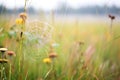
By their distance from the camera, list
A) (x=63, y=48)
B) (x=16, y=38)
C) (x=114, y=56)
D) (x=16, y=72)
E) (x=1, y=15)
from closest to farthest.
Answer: (x=16, y=72)
(x=16, y=38)
(x=1, y=15)
(x=63, y=48)
(x=114, y=56)

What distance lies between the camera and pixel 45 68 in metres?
2.53

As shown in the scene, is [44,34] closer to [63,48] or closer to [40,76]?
[40,76]

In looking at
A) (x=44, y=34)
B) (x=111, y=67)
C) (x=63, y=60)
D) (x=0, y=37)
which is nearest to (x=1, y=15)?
(x=0, y=37)

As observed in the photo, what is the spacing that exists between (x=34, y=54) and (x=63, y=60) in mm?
409

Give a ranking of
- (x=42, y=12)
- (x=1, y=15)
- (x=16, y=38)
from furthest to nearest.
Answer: (x=42, y=12)
(x=1, y=15)
(x=16, y=38)

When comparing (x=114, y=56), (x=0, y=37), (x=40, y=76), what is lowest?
(x=114, y=56)

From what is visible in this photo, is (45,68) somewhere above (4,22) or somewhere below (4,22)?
below

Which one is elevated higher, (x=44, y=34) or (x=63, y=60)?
(x=44, y=34)

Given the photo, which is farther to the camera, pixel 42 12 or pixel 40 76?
pixel 42 12

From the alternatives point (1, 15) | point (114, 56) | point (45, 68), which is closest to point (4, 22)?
point (1, 15)

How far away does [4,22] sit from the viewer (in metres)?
2.68

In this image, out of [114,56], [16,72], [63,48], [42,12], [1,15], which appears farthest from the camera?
[114,56]

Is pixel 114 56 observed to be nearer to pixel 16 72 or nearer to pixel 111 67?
pixel 111 67

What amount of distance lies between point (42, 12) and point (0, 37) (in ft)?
1.65
